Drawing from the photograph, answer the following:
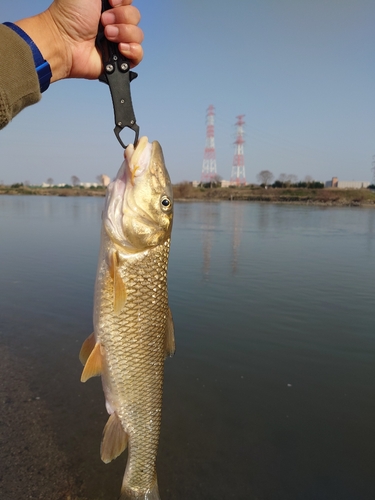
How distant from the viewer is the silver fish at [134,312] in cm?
222

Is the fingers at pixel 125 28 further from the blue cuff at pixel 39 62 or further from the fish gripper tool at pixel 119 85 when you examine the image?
the blue cuff at pixel 39 62

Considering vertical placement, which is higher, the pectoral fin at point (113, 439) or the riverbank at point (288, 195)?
the riverbank at point (288, 195)

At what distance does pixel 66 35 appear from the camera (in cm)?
237

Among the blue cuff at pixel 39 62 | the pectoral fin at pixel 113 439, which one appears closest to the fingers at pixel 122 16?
the blue cuff at pixel 39 62

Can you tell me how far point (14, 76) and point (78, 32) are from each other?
78 cm

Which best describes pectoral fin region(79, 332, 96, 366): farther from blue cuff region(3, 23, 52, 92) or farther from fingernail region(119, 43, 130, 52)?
fingernail region(119, 43, 130, 52)

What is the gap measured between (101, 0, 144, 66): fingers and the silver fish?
614 millimetres

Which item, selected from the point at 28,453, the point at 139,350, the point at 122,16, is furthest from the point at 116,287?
the point at 28,453

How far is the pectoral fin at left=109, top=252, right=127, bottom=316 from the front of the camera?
220cm

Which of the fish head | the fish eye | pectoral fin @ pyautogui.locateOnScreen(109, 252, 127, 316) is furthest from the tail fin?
the fish eye


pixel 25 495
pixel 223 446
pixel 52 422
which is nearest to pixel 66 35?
pixel 25 495

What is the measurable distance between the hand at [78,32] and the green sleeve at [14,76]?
0.94 feet

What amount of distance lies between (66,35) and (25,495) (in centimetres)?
388

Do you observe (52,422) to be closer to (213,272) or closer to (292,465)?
(292,465)
